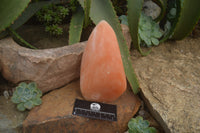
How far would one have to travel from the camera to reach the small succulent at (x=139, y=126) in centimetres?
93

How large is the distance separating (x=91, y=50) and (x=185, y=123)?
20.2 inches

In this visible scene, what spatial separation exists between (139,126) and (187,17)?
0.66 m

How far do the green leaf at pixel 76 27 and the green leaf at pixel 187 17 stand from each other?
0.56m

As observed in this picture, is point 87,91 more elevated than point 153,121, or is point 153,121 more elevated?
point 87,91

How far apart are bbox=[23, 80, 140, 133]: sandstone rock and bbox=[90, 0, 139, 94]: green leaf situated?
108mm

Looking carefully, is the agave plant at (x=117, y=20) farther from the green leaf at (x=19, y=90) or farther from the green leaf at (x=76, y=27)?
the green leaf at (x=19, y=90)

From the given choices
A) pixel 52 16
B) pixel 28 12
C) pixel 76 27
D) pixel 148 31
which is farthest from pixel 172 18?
pixel 28 12

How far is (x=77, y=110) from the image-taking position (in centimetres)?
95

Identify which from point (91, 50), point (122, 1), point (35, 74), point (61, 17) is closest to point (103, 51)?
point (91, 50)

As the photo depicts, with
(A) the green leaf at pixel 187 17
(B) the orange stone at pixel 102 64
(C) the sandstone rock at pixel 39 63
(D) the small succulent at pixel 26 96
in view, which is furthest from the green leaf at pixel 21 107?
(A) the green leaf at pixel 187 17

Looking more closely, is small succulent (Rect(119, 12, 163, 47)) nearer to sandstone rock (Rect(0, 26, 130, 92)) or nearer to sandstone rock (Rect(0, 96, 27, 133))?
sandstone rock (Rect(0, 26, 130, 92))

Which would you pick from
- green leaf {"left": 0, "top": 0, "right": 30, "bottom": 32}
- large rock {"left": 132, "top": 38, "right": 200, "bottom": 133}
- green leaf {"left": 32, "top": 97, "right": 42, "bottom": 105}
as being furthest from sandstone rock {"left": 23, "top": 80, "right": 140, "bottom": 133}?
green leaf {"left": 0, "top": 0, "right": 30, "bottom": 32}

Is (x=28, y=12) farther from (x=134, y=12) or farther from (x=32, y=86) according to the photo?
(x=134, y=12)

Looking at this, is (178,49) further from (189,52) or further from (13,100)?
(13,100)
